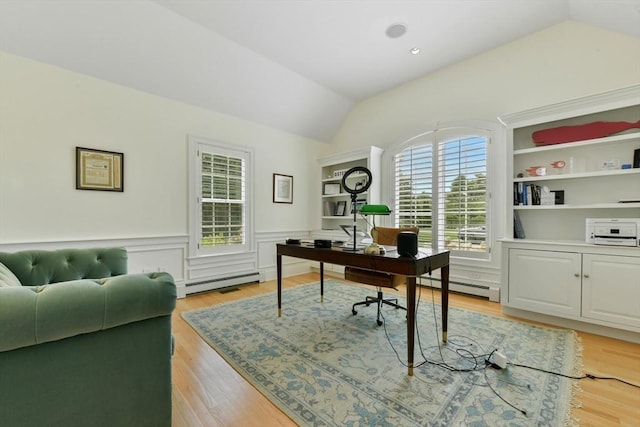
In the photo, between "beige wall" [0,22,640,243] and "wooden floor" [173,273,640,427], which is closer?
"wooden floor" [173,273,640,427]

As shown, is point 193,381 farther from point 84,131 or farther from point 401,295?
point 84,131

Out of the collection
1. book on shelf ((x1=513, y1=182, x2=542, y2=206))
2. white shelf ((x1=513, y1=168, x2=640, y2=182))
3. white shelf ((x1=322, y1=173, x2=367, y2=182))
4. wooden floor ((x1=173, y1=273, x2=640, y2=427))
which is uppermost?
white shelf ((x1=322, y1=173, x2=367, y2=182))

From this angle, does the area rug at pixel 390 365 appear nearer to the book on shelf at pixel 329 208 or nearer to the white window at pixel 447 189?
the white window at pixel 447 189

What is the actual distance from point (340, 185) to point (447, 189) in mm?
1817

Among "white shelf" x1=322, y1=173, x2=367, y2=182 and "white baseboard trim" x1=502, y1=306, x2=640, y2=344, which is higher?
"white shelf" x1=322, y1=173, x2=367, y2=182

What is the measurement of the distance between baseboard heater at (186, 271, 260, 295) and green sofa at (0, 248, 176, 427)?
Answer: 254 centimetres

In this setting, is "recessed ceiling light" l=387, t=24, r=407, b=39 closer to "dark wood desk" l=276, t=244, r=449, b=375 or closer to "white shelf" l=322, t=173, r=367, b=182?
"white shelf" l=322, t=173, r=367, b=182

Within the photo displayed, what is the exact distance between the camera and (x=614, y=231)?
235cm

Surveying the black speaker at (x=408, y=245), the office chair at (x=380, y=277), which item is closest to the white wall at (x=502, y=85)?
the office chair at (x=380, y=277)

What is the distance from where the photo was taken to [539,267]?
267cm

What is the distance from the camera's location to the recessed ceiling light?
290 centimetres

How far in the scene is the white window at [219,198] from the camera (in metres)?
3.68

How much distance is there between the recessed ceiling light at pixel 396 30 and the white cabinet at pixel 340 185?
1.56 m

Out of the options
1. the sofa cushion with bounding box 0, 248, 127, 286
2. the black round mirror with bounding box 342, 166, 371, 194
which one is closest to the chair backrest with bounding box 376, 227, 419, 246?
the black round mirror with bounding box 342, 166, 371, 194
